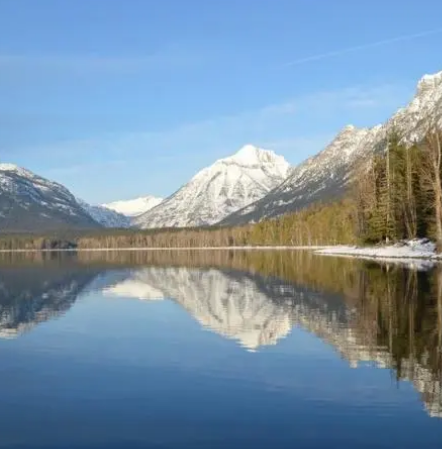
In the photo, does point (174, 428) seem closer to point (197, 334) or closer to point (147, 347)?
point (147, 347)

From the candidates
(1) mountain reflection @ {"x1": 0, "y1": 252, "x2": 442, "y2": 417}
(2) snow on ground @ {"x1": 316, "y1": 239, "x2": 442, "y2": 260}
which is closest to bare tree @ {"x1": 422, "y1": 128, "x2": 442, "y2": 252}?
(2) snow on ground @ {"x1": 316, "y1": 239, "x2": 442, "y2": 260}

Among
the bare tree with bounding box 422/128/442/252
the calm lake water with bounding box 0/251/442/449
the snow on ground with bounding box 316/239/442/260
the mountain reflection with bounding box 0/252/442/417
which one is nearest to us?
the calm lake water with bounding box 0/251/442/449

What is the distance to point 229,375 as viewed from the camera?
2205 cm

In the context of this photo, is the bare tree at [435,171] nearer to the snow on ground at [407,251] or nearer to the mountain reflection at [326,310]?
the snow on ground at [407,251]

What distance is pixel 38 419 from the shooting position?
56.6 feet

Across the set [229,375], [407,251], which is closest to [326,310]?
[229,375]

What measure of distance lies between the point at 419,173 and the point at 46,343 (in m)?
88.3

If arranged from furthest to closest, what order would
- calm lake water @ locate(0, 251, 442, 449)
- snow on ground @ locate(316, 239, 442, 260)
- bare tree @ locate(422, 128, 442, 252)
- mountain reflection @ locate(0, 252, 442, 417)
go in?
snow on ground @ locate(316, 239, 442, 260) < bare tree @ locate(422, 128, 442, 252) < mountain reflection @ locate(0, 252, 442, 417) < calm lake water @ locate(0, 251, 442, 449)

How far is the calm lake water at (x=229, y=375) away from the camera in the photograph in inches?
620

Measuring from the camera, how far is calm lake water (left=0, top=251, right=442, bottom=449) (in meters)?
15.8

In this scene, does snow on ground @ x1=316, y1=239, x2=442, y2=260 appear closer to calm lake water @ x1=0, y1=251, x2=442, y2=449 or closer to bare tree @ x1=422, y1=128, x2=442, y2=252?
bare tree @ x1=422, y1=128, x2=442, y2=252

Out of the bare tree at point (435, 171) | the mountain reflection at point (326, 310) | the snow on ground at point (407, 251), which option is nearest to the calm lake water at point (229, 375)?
the mountain reflection at point (326, 310)

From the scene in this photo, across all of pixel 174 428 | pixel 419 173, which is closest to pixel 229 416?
pixel 174 428

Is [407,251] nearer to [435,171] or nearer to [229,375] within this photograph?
[435,171]
